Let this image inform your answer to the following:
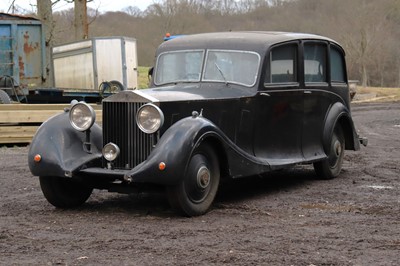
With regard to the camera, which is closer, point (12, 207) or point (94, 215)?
point (94, 215)

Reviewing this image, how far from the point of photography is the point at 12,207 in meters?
7.64

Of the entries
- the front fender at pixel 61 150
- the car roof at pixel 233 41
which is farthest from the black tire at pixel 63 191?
the car roof at pixel 233 41

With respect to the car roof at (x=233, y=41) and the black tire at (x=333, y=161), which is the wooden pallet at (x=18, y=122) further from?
the black tire at (x=333, y=161)

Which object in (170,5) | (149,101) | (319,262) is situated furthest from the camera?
(170,5)

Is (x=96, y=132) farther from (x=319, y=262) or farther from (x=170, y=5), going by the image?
(x=170, y=5)

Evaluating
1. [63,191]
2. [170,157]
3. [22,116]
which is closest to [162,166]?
[170,157]

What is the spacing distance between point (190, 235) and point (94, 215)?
1436mm

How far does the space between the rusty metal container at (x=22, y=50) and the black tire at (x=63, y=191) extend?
38.9 feet

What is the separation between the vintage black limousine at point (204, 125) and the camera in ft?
22.8

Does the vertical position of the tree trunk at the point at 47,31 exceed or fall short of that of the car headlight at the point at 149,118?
it exceeds it

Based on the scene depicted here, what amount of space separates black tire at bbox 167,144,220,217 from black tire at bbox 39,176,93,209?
1.32m

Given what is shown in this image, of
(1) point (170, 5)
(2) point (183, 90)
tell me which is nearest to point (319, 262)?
(2) point (183, 90)

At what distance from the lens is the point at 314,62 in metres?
9.48

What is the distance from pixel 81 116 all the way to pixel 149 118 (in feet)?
2.88
